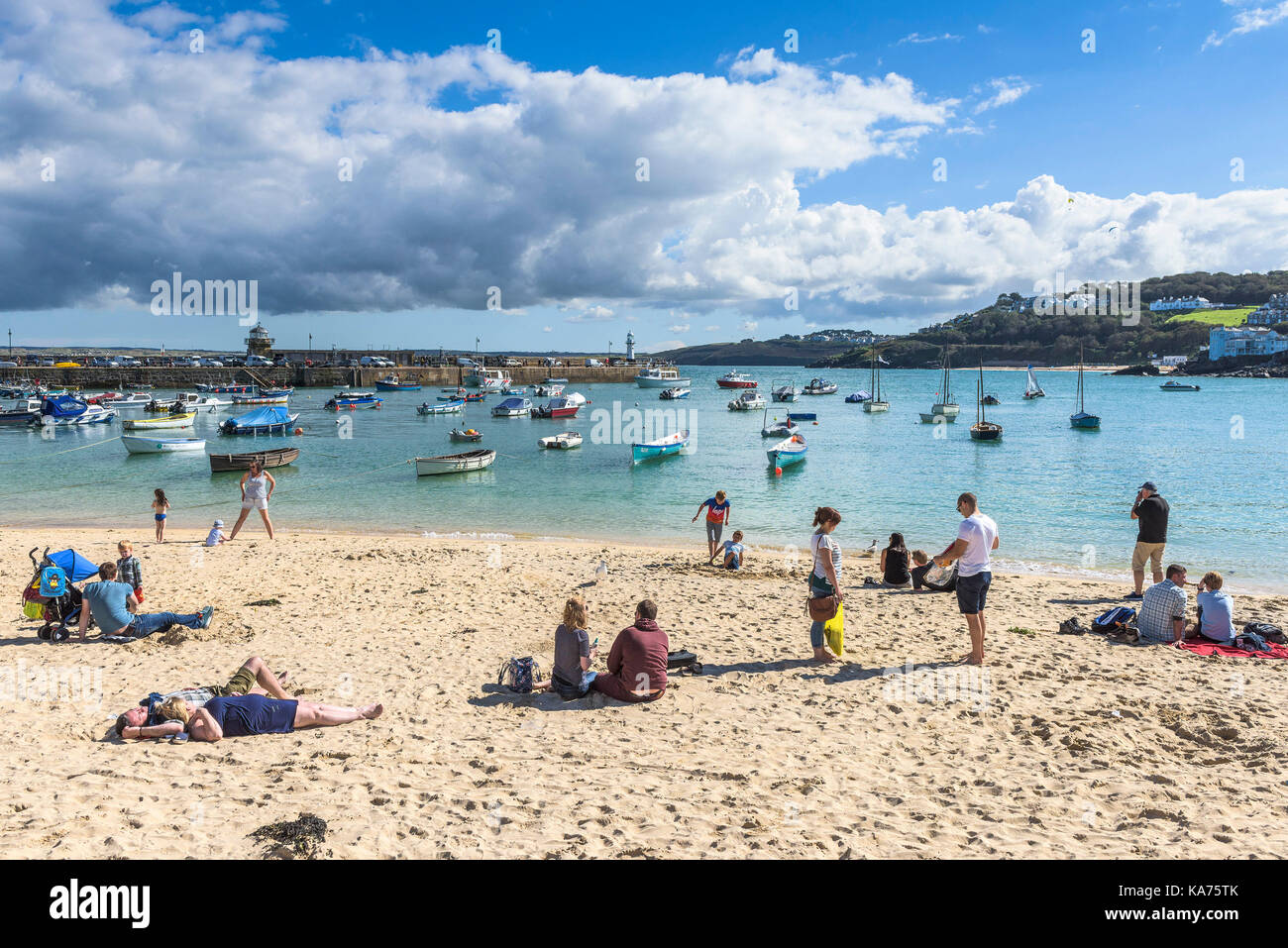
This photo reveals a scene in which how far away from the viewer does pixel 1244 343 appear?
16712cm

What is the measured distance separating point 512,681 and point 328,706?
1.89 m

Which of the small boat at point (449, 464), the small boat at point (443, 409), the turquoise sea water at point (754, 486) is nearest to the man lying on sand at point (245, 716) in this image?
the turquoise sea water at point (754, 486)

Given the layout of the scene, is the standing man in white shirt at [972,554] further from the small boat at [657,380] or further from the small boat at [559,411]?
the small boat at [657,380]

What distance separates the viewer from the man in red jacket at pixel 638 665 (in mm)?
7629

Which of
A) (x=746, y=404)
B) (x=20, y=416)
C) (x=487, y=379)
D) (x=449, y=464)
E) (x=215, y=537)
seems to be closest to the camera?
(x=215, y=537)

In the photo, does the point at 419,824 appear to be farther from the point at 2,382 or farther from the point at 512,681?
the point at 2,382

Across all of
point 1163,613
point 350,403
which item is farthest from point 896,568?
point 350,403

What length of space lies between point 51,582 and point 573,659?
24.0 ft

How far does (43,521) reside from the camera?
78.7 feet

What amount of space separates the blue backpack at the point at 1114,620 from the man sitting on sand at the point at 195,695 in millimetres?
10687

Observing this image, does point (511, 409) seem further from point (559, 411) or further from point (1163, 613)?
point (1163, 613)

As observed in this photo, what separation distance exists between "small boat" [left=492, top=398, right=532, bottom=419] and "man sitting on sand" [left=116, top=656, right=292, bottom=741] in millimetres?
62025
